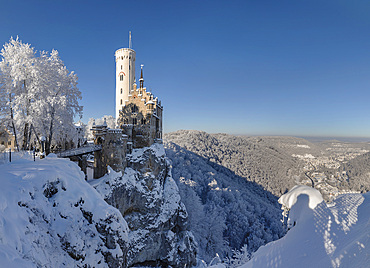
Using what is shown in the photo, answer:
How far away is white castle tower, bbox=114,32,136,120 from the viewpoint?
1299 inches

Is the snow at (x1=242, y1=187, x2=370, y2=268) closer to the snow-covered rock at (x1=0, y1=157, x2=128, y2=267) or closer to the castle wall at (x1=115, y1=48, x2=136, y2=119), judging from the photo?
the snow-covered rock at (x1=0, y1=157, x2=128, y2=267)

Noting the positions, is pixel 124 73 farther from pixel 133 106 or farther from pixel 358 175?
pixel 358 175

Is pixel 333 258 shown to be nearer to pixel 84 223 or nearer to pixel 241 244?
pixel 84 223

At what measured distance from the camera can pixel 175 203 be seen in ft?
101

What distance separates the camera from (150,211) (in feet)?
87.5

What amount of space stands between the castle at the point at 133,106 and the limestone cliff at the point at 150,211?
2415mm

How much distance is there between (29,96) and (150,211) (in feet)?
69.3

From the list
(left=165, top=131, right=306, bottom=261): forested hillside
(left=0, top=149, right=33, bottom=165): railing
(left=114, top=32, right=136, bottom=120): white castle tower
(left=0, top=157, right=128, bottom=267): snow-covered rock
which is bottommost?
(left=165, top=131, right=306, bottom=261): forested hillside

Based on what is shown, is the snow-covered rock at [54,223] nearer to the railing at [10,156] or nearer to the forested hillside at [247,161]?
the railing at [10,156]

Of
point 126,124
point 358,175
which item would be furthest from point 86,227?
point 358,175

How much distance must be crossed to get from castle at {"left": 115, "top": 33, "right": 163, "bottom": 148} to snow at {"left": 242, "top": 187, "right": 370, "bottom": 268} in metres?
24.0

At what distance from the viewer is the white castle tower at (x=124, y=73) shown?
3300 cm

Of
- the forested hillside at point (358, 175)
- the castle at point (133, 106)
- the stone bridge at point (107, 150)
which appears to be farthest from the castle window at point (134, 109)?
the forested hillside at point (358, 175)

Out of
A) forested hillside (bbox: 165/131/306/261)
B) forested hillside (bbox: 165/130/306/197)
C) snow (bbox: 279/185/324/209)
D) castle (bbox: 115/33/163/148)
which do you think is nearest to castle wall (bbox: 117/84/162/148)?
castle (bbox: 115/33/163/148)
